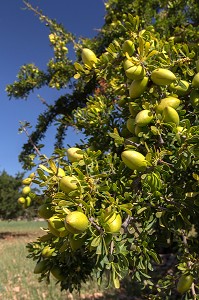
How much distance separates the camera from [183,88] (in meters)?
1.51

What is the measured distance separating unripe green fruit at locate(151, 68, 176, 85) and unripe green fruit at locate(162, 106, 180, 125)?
0.39 ft

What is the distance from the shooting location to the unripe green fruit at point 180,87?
1.50m

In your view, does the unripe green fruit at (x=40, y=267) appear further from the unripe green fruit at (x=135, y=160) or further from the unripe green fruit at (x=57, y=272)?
the unripe green fruit at (x=135, y=160)

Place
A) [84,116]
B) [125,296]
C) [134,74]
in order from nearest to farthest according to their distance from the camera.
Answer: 1. [134,74]
2. [84,116]
3. [125,296]

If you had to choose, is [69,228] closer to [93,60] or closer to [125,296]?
[93,60]

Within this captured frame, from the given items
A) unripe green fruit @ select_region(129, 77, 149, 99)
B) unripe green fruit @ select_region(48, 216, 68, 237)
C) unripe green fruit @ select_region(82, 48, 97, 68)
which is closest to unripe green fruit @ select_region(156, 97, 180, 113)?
unripe green fruit @ select_region(129, 77, 149, 99)

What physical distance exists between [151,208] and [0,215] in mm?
23546

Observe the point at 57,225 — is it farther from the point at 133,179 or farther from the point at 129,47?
the point at 129,47

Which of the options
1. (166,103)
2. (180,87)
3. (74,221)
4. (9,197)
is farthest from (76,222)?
(9,197)

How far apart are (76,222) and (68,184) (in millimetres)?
200

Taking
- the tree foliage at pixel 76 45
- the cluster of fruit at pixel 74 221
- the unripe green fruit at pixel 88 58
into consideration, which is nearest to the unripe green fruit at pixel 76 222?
the cluster of fruit at pixel 74 221

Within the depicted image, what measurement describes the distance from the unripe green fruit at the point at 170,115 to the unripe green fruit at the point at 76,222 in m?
0.56

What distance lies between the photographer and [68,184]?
1209mm

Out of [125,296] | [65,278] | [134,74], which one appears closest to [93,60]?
[134,74]
